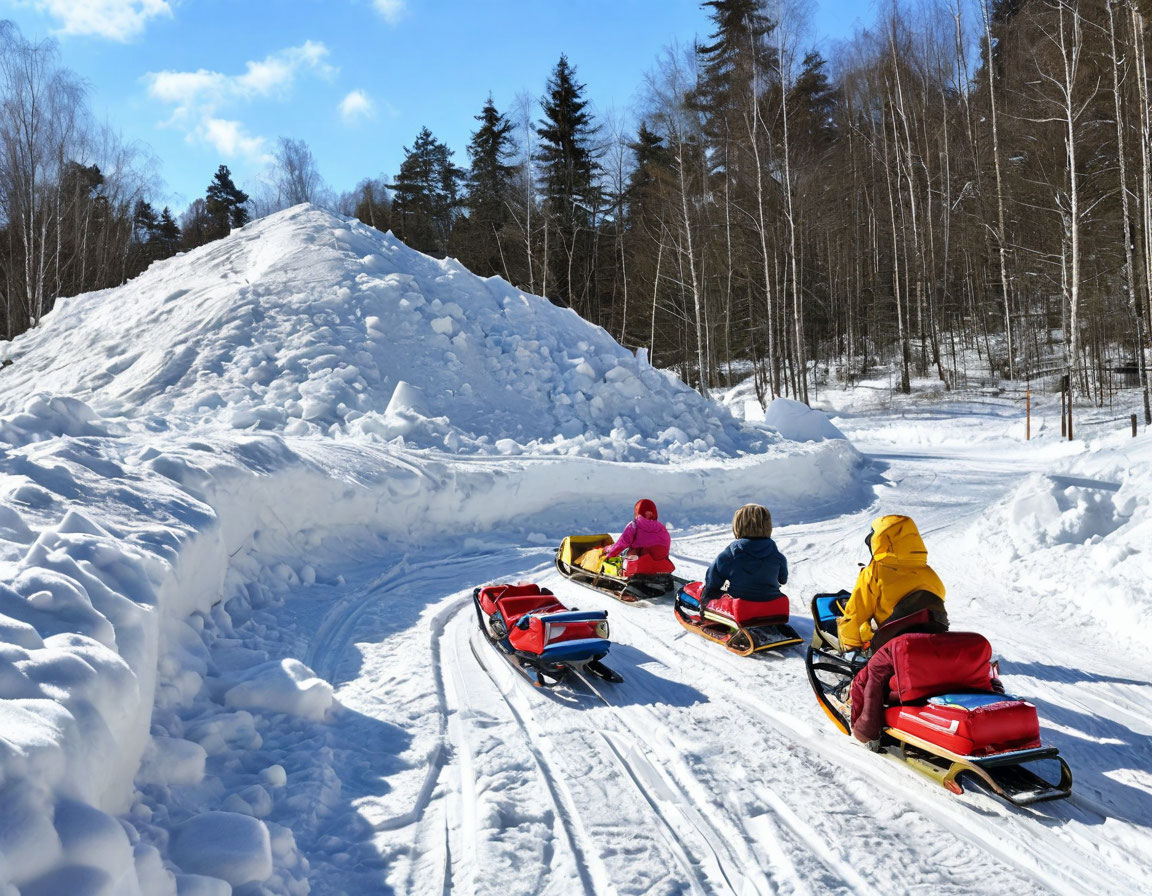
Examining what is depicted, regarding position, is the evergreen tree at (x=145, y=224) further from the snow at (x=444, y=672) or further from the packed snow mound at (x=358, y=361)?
the snow at (x=444, y=672)

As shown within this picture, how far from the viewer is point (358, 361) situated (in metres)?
15.0

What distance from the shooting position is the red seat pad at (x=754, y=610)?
20.4 ft

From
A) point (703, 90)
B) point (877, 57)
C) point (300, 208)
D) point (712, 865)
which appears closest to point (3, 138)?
point (300, 208)

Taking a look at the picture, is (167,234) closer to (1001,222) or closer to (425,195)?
(425,195)

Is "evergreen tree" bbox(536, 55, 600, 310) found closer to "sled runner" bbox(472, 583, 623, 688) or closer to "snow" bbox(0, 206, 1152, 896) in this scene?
"snow" bbox(0, 206, 1152, 896)

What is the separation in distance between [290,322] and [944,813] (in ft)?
50.1

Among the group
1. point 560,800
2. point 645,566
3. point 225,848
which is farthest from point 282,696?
point 645,566

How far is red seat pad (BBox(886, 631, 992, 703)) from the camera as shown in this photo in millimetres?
4121

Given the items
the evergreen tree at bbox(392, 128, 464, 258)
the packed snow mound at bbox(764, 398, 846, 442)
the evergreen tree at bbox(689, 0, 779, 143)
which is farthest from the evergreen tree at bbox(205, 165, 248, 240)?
the packed snow mound at bbox(764, 398, 846, 442)

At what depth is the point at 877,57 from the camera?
109 feet

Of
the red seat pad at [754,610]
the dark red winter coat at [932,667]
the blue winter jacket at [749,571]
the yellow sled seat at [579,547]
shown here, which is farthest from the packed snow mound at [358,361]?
the dark red winter coat at [932,667]

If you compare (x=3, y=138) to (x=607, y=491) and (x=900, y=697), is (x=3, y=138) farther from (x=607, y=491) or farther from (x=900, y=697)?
(x=900, y=697)

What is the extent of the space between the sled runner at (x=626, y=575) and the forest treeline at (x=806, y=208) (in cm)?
1677

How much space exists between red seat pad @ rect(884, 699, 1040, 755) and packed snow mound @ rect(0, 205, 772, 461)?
9.94 metres
